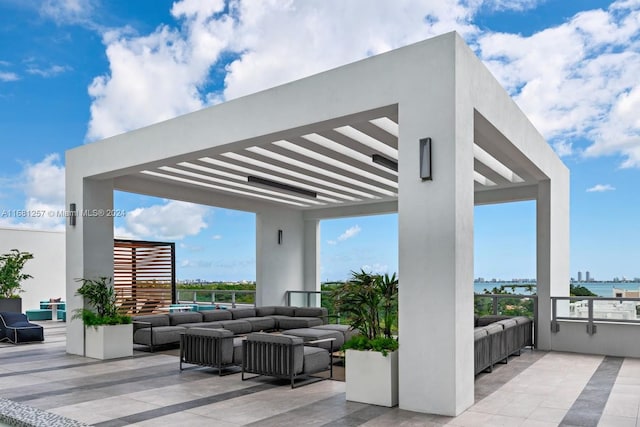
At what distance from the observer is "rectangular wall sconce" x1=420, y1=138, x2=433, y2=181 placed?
5965 mm

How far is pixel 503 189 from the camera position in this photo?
41.9 feet

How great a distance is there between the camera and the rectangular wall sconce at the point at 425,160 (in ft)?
19.6

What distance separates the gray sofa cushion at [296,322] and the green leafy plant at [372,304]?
19.3ft

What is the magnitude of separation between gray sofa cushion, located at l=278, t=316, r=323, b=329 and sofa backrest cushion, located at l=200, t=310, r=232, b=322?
125cm

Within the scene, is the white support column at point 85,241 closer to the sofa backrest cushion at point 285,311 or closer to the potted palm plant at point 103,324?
the potted palm plant at point 103,324

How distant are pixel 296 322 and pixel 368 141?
217 inches

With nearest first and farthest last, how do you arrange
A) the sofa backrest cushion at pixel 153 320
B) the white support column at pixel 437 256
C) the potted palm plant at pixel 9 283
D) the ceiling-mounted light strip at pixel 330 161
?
the white support column at pixel 437 256
the ceiling-mounted light strip at pixel 330 161
the sofa backrest cushion at pixel 153 320
the potted palm plant at pixel 9 283

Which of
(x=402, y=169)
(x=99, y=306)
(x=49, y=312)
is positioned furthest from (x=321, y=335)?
(x=49, y=312)

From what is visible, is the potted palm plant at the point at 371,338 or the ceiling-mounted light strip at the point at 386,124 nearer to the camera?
the potted palm plant at the point at 371,338

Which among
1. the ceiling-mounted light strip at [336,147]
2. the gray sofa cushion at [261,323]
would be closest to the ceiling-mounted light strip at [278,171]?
the ceiling-mounted light strip at [336,147]

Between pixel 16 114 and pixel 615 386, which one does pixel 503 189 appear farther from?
pixel 16 114

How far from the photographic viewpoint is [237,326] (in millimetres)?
11961

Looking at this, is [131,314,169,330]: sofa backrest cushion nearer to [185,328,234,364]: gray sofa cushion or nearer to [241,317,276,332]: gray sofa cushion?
[241,317,276,332]: gray sofa cushion

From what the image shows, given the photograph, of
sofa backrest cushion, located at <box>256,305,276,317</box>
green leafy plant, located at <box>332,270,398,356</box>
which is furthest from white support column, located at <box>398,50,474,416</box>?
sofa backrest cushion, located at <box>256,305,276,317</box>
